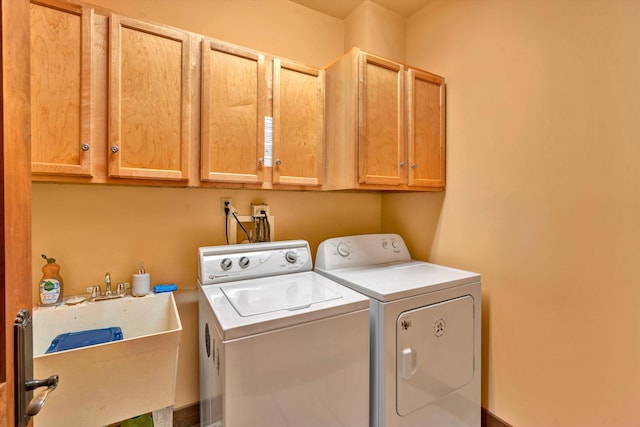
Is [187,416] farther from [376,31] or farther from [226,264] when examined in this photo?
[376,31]

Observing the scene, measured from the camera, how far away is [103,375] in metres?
1.07

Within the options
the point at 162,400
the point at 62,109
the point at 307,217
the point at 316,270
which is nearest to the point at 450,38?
the point at 307,217

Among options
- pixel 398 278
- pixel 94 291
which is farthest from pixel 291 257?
pixel 94 291

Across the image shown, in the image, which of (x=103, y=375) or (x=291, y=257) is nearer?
(x=103, y=375)

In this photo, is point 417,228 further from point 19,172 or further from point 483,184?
point 19,172

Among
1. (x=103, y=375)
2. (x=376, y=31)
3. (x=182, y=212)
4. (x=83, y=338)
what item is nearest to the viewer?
(x=103, y=375)

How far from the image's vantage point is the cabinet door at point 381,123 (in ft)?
5.56

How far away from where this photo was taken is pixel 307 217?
2.17 meters

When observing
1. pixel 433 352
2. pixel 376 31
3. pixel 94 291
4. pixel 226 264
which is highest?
pixel 376 31

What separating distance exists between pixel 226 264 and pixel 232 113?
0.80 m

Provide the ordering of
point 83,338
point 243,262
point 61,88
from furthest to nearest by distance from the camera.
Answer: point 243,262, point 83,338, point 61,88

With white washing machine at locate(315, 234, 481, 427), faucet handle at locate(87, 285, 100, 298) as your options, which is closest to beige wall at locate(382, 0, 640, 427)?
white washing machine at locate(315, 234, 481, 427)

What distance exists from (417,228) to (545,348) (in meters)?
1.01

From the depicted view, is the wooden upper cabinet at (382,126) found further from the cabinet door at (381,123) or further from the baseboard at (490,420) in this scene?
the baseboard at (490,420)
